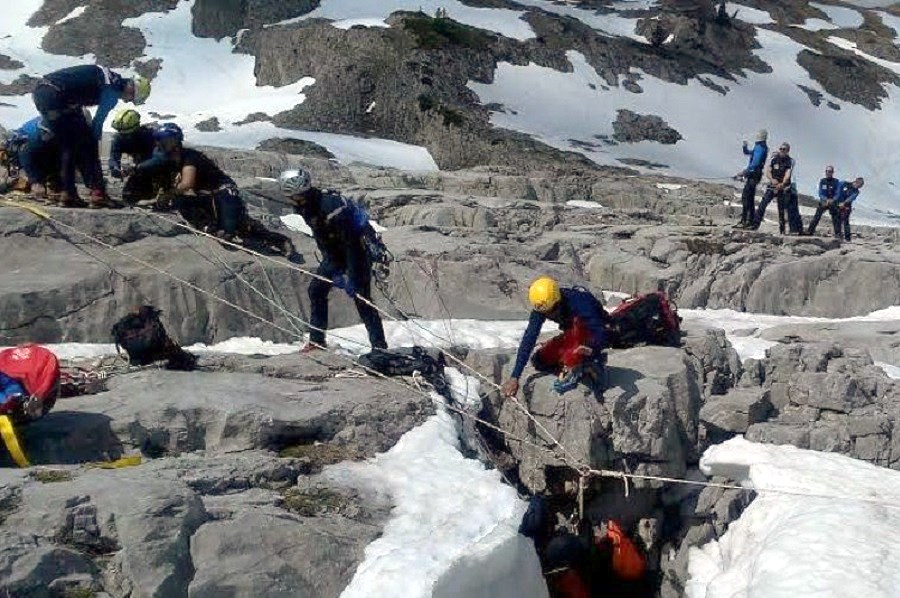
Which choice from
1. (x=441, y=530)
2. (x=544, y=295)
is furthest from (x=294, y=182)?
(x=441, y=530)

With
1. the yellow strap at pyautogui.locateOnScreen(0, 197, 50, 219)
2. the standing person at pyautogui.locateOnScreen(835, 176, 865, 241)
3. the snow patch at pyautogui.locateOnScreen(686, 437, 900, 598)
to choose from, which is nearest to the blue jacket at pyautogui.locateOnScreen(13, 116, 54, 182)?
the yellow strap at pyautogui.locateOnScreen(0, 197, 50, 219)

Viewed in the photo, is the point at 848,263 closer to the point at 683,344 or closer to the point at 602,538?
the point at 683,344

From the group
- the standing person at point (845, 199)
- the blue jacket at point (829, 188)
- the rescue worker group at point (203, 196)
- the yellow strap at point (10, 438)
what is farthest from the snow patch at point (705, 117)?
the yellow strap at point (10, 438)

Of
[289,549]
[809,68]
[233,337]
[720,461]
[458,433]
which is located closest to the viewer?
[289,549]

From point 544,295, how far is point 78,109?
7080mm

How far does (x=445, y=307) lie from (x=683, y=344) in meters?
4.01

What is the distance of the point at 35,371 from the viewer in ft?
28.1

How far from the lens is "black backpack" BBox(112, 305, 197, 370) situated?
1086cm

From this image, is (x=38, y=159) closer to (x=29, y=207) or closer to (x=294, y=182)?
(x=29, y=207)

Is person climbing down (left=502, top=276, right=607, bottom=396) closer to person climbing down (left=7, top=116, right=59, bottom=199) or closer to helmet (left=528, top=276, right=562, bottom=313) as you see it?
helmet (left=528, top=276, right=562, bottom=313)

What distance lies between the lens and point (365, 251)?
12219mm

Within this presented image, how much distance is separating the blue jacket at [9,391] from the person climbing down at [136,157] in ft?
22.2

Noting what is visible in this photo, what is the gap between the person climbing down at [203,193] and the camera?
13.8 m

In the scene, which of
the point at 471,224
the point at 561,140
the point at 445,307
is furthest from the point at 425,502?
the point at 561,140
